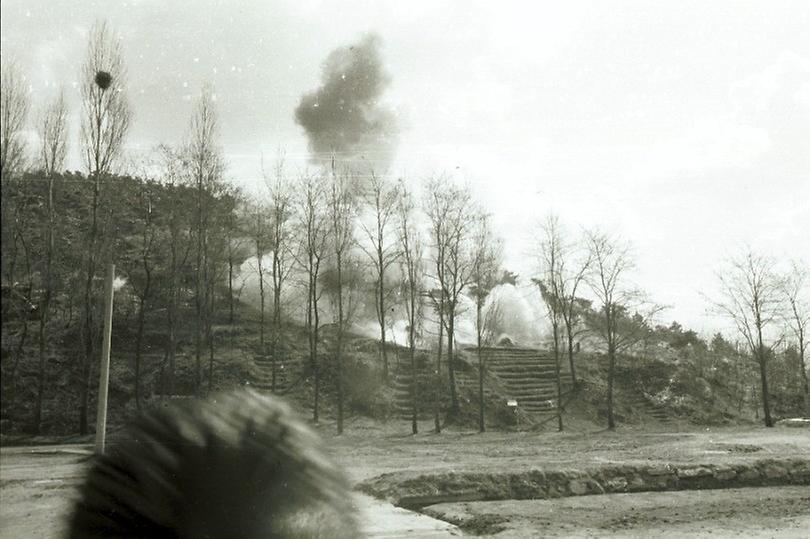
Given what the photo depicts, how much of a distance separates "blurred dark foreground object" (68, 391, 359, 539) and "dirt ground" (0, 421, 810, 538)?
0.31 m

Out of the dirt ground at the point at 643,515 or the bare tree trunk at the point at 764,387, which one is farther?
the bare tree trunk at the point at 764,387

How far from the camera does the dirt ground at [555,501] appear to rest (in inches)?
364

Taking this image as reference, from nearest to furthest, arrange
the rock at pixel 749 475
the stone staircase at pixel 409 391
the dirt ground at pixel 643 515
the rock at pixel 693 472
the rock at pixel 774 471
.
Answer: the dirt ground at pixel 643 515 < the rock at pixel 693 472 < the rock at pixel 749 475 < the rock at pixel 774 471 < the stone staircase at pixel 409 391

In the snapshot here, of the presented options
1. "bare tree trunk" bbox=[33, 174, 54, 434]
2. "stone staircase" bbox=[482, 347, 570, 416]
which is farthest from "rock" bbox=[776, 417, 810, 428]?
"bare tree trunk" bbox=[33, 174, 54, 434]

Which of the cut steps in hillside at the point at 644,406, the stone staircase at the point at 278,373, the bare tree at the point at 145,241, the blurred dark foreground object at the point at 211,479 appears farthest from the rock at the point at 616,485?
the bare tree at the point at 145,241

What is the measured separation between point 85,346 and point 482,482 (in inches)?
955

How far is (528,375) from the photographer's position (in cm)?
4062

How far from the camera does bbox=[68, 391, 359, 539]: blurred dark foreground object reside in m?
1.98

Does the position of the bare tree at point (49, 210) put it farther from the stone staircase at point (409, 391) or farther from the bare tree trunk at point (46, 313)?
the stone staircase at point (409, 391)

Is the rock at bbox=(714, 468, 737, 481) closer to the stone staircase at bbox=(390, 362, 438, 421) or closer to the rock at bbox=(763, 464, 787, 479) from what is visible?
the rock at bbox=(763, 464, 787, 479)

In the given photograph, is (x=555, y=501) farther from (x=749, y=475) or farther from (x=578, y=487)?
(x=749, y=475)

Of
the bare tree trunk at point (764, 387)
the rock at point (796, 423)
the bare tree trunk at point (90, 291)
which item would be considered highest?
the bare tree trunk at point (90, 291)

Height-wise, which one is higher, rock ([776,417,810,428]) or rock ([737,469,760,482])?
rock ([737,469,760,482])

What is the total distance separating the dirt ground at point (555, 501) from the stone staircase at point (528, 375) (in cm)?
1268
